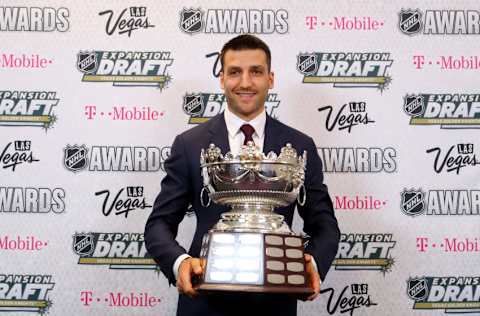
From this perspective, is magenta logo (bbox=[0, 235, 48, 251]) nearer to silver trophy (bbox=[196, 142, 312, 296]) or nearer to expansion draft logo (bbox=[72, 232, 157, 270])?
expansion draft logo (bbox=[72, 232, 157, 270])

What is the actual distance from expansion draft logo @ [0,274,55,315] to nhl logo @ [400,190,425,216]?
1.53 meters

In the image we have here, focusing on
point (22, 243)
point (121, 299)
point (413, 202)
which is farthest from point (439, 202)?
point (22, 243)

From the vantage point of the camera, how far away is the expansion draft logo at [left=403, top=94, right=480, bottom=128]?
279cm

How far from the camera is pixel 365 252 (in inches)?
108

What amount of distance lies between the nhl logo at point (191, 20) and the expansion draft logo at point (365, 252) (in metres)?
1.09

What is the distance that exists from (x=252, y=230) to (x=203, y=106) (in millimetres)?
1155

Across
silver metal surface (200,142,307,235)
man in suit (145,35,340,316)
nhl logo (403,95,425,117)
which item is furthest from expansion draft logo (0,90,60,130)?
nhl logo (403,95,425,117)

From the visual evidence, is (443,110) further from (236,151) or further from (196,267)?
(196,267)

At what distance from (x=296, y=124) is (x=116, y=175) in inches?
31.4

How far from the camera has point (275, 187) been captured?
5.79 feet

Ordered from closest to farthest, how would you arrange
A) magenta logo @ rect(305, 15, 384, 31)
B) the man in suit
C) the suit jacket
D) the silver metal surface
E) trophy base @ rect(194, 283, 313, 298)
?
trophy base @ rect(194, 283, 313, 298), the silver metal surface, the suit jacket, the man in suit, magenta logo @ rect(305, 15, 384, 31)

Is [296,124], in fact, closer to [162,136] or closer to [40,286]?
[162,136]

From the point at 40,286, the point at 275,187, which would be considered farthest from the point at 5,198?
the point at 275,187

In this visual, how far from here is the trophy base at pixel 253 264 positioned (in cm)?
164
